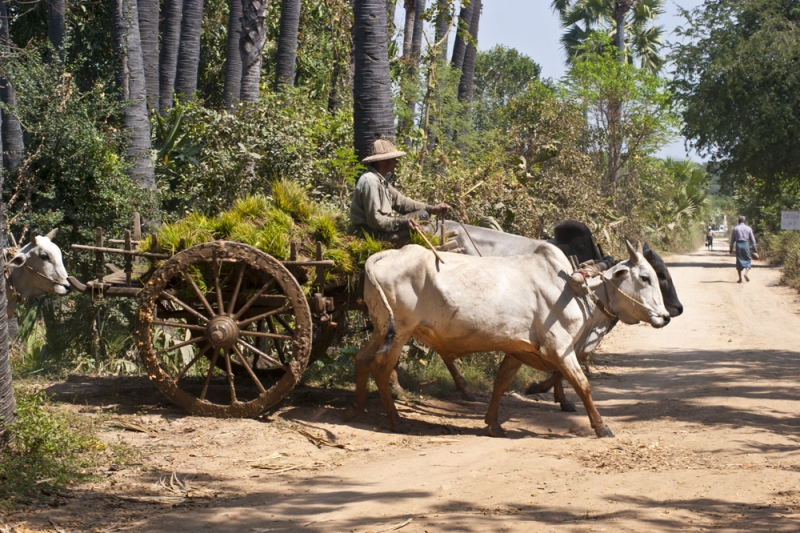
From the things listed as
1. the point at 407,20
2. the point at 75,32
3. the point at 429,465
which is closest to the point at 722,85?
the point at 407,20

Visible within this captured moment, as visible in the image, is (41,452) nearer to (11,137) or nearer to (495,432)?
(495,432)

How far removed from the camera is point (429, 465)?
6734mm

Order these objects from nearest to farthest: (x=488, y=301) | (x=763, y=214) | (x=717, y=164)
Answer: (x=488, y=301) → (x=717, y=164) → (x=763, y=214)

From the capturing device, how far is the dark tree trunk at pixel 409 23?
23719 mm

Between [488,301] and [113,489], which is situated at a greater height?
[488,301]

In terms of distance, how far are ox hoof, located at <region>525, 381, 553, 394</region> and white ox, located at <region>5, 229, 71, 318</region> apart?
16.6ft

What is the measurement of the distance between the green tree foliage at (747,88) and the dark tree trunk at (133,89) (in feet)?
67.9

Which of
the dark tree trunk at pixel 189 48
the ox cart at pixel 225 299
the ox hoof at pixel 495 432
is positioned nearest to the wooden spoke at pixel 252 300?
the ox cart at pixel 225 299

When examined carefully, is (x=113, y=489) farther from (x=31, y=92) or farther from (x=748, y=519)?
(x=31, y=92)

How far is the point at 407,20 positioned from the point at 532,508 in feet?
69.7

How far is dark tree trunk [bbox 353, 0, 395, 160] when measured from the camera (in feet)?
35.1

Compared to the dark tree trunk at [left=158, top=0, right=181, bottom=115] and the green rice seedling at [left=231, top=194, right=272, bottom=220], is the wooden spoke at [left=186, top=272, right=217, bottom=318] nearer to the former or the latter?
the green rice seedling at [left=231, top=194, right=272, bottom=220]

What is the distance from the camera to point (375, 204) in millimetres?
8172

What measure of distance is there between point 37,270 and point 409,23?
60.1 feet
